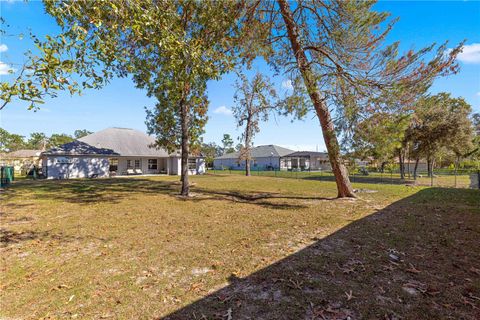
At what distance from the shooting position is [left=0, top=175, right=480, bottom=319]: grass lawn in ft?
9.36

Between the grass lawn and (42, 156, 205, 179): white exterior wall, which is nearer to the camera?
the grass lawn

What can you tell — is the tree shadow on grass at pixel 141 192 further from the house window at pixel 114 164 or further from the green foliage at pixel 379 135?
the house window at pixel 114 164

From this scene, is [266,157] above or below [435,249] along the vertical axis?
Answer: above

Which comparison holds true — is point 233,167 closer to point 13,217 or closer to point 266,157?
point 266,157

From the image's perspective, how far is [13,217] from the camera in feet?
25.3

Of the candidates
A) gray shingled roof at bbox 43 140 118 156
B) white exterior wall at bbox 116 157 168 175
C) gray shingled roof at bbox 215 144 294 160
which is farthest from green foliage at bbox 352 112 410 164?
gray shingled roof at bbox 215 144 294 160

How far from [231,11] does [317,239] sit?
838 cm

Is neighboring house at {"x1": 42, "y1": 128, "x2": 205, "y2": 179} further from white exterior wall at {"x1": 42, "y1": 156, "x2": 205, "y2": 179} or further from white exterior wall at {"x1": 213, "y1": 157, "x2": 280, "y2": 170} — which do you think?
white exterior wall at {"x1": 213, "y1": 157, "x2": 280, "y2": 170}

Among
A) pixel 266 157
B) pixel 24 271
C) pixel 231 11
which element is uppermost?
pixel 231 11

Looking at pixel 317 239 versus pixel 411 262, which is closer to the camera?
pixel 411 262

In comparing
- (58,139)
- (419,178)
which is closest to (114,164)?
(419,178)

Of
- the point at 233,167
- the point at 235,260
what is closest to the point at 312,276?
the point at 235,260

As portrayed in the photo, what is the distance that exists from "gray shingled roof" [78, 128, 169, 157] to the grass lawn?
21.1m

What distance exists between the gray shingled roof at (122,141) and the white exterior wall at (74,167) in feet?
7.27
